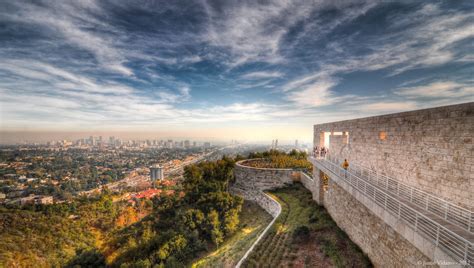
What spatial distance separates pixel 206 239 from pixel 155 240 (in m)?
4.12

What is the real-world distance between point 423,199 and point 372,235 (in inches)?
82.2

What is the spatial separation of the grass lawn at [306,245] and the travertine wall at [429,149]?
3401 millimetres

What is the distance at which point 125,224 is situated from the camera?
89.8ft

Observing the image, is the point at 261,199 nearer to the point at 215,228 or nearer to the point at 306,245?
the point at 215,228

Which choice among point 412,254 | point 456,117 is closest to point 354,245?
point 412,254

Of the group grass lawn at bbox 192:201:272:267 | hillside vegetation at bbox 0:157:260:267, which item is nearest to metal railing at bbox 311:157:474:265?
grass lawn at bbox 192:201:272:267

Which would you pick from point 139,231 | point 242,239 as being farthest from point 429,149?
point 139,231

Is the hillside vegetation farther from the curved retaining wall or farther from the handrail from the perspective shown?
the handrail

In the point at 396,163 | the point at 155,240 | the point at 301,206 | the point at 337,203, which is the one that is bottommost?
the point at 155,240

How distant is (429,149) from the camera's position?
18.2 feet

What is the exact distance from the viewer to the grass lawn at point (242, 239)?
9.92m

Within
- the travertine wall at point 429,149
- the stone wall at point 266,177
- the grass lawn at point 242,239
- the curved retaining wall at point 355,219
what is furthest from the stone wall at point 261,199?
the travertine wall at point 429,149

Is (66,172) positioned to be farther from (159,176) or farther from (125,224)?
(125,224)

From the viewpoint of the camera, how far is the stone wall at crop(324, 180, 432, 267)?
17.1ft
